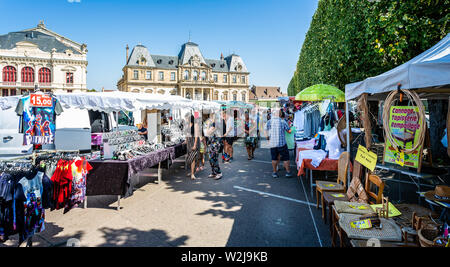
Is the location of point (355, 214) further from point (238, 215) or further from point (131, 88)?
point (131, 88)

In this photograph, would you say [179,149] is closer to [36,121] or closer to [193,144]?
[193,144]

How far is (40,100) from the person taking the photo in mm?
4223

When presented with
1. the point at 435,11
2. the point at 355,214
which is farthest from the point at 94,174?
Answer: the point at 435,11

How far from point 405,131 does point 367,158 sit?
1.94 feet

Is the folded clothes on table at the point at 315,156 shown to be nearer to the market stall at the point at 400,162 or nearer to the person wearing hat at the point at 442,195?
the market stall at the point at 400,162

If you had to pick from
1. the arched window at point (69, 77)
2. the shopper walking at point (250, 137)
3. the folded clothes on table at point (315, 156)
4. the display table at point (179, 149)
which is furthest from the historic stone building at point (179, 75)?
the folded clothes on table at point (315, 156)

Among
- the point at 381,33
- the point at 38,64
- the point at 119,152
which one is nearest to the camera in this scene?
the point at 119,152

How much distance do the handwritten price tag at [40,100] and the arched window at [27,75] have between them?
180ft

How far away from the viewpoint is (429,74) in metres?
2.28

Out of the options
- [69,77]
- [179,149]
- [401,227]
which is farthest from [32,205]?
[69,77]

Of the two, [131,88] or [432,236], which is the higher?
[131,88]

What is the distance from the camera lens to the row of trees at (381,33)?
513 cm

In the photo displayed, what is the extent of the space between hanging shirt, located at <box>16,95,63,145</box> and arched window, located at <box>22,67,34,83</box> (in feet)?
179
